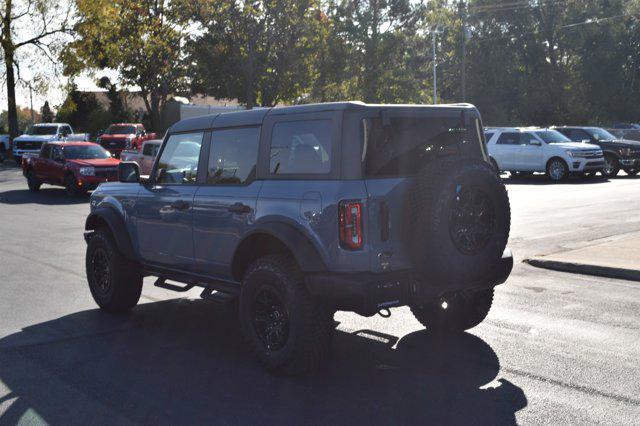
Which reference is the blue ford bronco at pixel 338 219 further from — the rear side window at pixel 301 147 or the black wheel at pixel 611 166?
the black wheel at pixel 611 166

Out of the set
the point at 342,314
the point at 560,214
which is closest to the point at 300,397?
the point at 342,314

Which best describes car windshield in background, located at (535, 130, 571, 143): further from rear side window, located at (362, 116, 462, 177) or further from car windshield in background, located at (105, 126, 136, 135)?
car windshield in background, located at (105, 126, 136, 135)

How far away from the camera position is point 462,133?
625 centimetres

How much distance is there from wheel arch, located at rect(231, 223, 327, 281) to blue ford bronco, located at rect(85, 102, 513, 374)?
0.03ft

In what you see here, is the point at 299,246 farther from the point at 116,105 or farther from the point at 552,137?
the point at 116,105

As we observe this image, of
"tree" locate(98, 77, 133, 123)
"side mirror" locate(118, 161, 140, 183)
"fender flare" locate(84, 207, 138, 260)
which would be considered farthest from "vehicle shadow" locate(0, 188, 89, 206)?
"tree" locate(98, 77, 133, 123)

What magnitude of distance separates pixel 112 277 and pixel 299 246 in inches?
117

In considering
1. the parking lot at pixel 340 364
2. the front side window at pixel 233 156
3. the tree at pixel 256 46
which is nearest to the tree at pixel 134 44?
the tree at pixel 256 46

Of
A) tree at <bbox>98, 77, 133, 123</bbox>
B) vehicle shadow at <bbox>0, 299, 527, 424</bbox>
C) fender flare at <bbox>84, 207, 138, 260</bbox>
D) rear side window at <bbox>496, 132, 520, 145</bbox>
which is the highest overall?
tree at <bbox>98, 77, 133, 123</bbox>

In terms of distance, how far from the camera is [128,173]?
7617mm

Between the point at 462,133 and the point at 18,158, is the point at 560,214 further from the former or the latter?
the point at 18,158

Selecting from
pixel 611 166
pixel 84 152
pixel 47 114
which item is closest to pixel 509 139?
pixel 611 166

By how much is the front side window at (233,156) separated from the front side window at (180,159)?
0.26 metres

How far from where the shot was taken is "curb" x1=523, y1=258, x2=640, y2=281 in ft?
30.3
